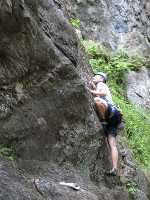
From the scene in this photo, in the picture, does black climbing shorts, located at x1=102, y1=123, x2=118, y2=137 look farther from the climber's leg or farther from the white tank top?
the white tank top

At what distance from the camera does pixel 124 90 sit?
2002 centimetres

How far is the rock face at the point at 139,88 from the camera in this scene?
785 inches

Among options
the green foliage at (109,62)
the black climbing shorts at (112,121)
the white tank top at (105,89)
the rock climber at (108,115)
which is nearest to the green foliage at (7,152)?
the rock climber at (108,115)

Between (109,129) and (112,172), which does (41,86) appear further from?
(112,172)

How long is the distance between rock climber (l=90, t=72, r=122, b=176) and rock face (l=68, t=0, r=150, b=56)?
12.3 m

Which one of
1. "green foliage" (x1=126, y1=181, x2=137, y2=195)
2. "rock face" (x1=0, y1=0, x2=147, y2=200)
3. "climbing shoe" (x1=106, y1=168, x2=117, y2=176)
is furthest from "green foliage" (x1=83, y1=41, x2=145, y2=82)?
"rock face" (x1=0, y1=0, x2=147, y2=200)

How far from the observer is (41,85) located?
9.29 metres

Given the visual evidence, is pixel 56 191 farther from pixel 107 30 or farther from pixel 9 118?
pixel 107 30

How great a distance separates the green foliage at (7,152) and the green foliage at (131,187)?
12.8ft

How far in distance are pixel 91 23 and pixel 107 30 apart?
0.85 metres

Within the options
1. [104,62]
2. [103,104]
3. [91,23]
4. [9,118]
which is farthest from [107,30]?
[9,118]

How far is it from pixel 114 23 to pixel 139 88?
4.95 metres

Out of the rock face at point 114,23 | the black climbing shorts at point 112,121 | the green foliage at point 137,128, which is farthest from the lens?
the rock face at point 114,23

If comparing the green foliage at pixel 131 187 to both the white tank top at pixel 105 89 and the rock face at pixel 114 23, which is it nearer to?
the white tank top at pixel 105 89
